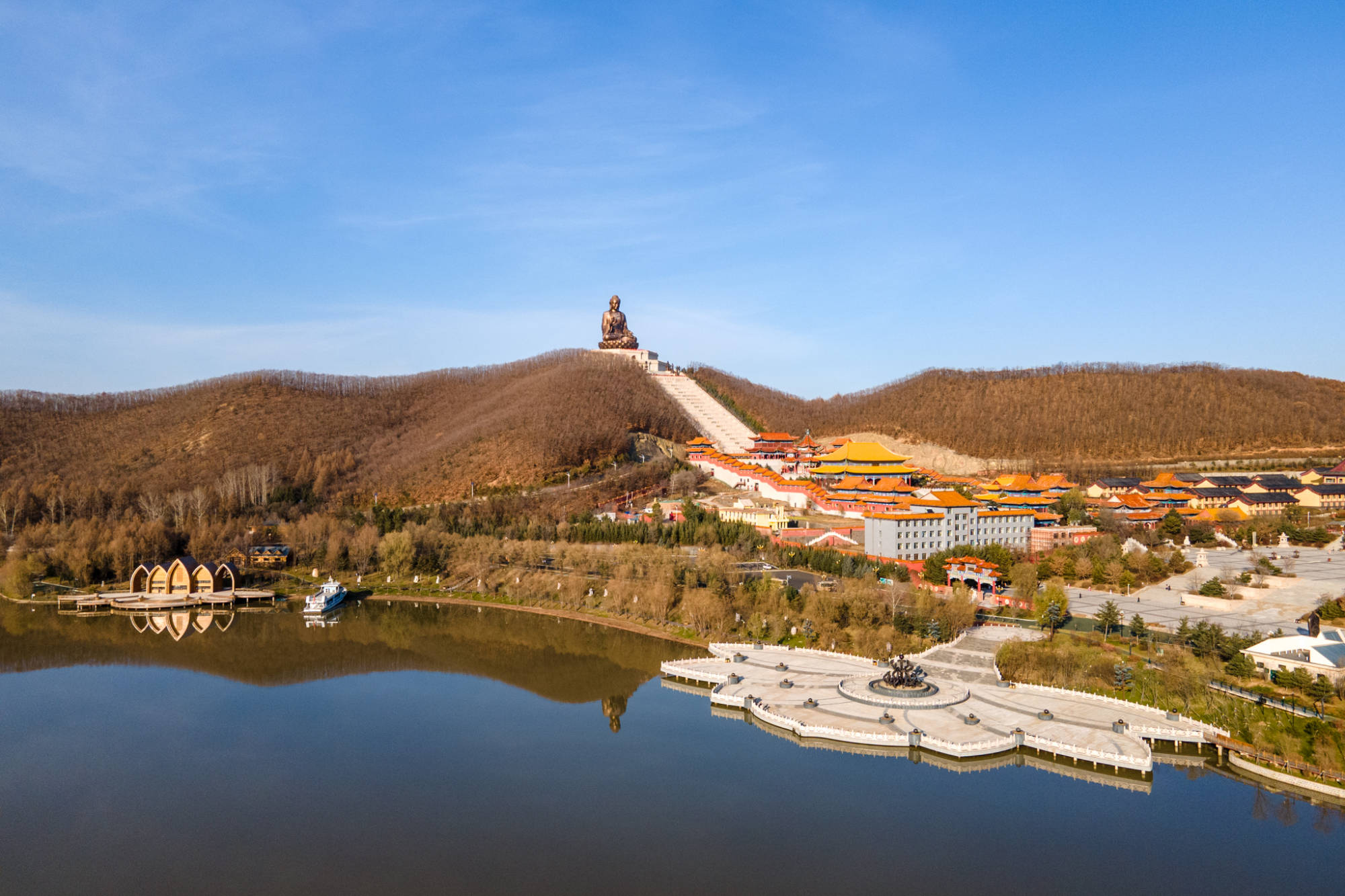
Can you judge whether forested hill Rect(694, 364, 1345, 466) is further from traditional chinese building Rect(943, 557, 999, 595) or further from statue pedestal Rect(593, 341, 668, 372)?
traditional chinese building Rect(943, 557, 999, 595)

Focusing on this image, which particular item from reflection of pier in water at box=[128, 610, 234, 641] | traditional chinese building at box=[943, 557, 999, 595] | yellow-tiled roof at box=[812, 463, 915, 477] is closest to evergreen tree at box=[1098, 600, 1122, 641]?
traditional chinese building at box=[943, 557, 999, 595]

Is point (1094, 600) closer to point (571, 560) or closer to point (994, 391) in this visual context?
point (571, 560)

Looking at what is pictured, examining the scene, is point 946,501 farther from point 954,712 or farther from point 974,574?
point 954,712

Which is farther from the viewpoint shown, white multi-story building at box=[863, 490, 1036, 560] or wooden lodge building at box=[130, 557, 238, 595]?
wooden lodge building at box=[130, 557, 238, 595]

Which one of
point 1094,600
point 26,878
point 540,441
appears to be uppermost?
point 540,441

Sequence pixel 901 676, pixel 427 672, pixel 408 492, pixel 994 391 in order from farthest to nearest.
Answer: pixel 994 391 < pixel 408 492 < pixel 427 672 < pixel 901 676

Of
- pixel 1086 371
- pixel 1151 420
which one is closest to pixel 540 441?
pixel 1151 420

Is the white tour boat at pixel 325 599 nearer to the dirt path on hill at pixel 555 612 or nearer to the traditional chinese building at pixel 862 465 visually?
the dirt path on hill at pixel 555 612
